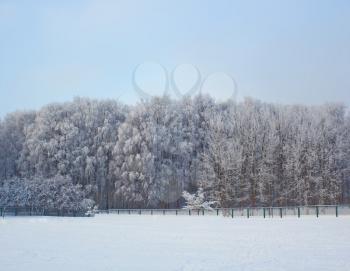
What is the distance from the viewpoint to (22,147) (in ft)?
210

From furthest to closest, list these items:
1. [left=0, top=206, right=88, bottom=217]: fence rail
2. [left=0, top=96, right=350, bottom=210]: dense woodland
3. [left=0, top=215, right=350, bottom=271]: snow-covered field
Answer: [left=0, top=96, right=350, bottom=210]: dense woodland, [left=0, top=206, right=88, bottom=217]: fence rail, [left=0, top=215, right=350, bottom=271]: snow-covered field

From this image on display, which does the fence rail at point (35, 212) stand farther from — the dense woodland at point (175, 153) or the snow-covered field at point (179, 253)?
the snow-covered field at point (179, 253)

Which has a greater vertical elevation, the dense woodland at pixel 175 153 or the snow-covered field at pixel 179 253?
the dense woodland at pixel 175 153

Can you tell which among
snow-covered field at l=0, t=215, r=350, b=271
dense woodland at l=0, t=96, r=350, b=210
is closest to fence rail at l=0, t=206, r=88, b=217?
dense woodland at l=0, t=96, r=350, b=210

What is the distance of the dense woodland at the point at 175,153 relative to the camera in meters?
52.8

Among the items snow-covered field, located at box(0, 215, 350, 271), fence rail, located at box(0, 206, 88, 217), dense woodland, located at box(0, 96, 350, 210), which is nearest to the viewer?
snow-covered field, located at box(0, 215, 350, 271)

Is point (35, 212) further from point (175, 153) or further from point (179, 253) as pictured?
point (179, 253)

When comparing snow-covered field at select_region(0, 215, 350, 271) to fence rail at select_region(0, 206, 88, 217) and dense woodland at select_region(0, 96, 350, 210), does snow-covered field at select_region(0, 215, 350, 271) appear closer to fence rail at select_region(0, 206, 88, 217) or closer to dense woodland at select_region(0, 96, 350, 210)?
fence rail at select_region(0, 206, 88, 217)

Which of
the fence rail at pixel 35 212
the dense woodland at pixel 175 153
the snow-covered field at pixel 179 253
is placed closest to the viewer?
the snow-covered field at pixel 179 253

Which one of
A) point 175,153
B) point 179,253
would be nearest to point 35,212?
point 175,153

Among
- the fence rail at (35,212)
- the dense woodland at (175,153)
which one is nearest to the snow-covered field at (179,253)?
the fence rail at (35,212)

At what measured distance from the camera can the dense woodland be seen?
52.8m

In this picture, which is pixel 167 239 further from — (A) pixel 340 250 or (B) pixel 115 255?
(A) pixel 340 250

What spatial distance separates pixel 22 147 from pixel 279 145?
101 feet
